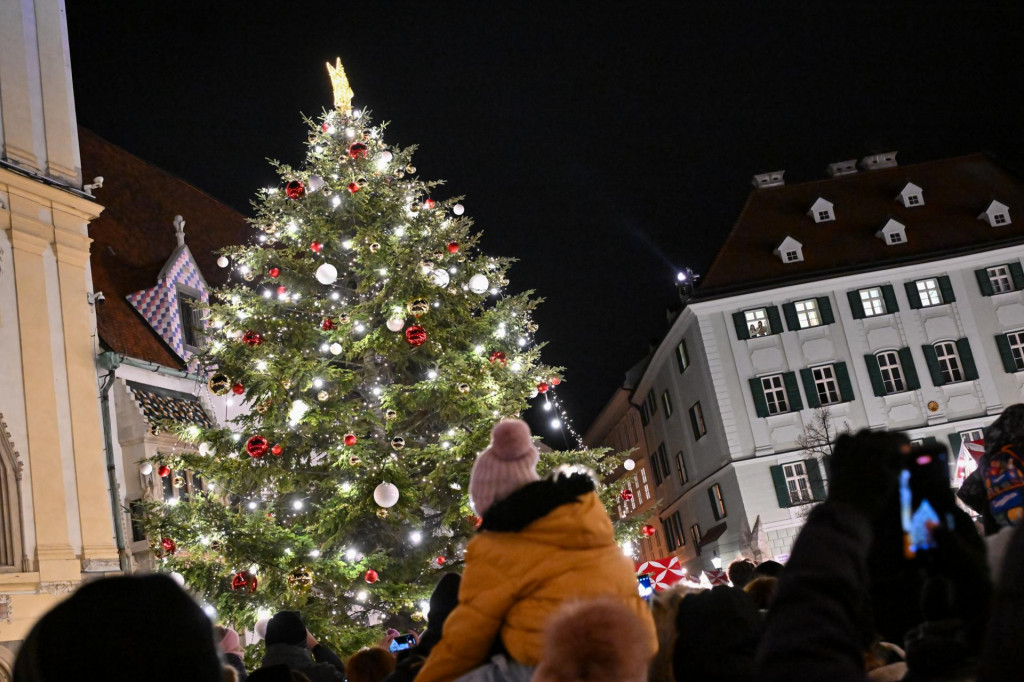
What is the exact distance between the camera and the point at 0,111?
16.9m

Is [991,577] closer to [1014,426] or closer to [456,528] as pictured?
[1014,426]

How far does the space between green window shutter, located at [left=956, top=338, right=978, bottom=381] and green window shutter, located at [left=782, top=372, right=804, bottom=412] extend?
231 inches

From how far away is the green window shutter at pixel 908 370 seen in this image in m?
33.4

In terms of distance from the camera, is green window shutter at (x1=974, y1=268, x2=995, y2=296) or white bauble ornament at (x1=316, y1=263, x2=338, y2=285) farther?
green window shutter at (x1=974, y1=268, x2=995, y2=296)

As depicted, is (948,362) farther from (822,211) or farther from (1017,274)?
(822,211)

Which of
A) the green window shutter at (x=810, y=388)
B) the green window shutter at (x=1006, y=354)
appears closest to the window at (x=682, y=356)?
the green window shutter at (x=810, y=388)

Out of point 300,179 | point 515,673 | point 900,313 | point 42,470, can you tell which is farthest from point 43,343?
point 900,313

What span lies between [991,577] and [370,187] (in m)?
13.3

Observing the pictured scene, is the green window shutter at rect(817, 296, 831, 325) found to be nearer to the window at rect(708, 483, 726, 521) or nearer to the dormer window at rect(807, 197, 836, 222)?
the dormer window at rect(807, 197, 836, 222)

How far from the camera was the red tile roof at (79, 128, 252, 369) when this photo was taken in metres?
21.3

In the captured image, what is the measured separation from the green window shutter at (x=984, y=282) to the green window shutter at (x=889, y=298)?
314cm

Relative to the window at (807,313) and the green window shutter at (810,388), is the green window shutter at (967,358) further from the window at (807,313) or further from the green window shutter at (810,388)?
the green window shutter at (810,388)

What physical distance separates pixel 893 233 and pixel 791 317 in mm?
5655

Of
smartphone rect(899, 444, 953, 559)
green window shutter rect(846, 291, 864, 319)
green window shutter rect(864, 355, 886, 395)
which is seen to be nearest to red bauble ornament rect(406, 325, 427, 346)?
smartphone rect(899, 444, 953, 559)
